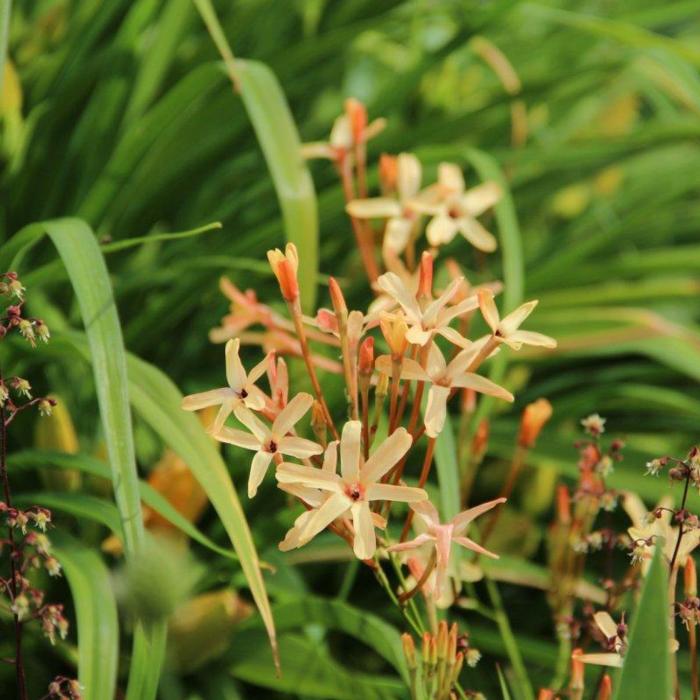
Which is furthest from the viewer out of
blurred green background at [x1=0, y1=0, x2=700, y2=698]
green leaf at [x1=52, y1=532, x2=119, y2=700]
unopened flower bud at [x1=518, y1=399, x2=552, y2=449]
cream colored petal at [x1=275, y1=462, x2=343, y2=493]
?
blurred green background at [x1=0, y1=0, x2=700, y2=698]

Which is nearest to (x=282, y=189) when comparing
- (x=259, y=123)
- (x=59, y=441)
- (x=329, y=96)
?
(x=259, y=123)

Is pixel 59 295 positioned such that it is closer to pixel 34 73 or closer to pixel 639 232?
pixel 34 73

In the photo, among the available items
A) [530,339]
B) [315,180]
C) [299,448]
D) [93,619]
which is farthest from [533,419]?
[315,180]

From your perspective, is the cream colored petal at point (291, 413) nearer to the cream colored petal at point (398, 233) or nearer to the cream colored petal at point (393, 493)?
the cream colored petal at point (393, 493)

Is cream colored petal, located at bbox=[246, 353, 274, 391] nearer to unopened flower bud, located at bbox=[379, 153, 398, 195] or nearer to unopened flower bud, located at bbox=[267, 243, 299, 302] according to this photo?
unopened flower bud, located at bbox=[267, 243, 299, 302]

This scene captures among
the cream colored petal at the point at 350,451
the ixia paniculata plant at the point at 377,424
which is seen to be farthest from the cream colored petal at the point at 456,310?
the cream colored petal at the point at 350,451

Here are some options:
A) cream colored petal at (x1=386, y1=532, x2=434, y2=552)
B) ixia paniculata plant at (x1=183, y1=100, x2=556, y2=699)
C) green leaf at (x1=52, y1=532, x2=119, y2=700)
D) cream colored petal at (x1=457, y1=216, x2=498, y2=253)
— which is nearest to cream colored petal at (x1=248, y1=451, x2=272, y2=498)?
ixia paniculata plant at (x1=183, y1=100, x2=556, y2=699)
